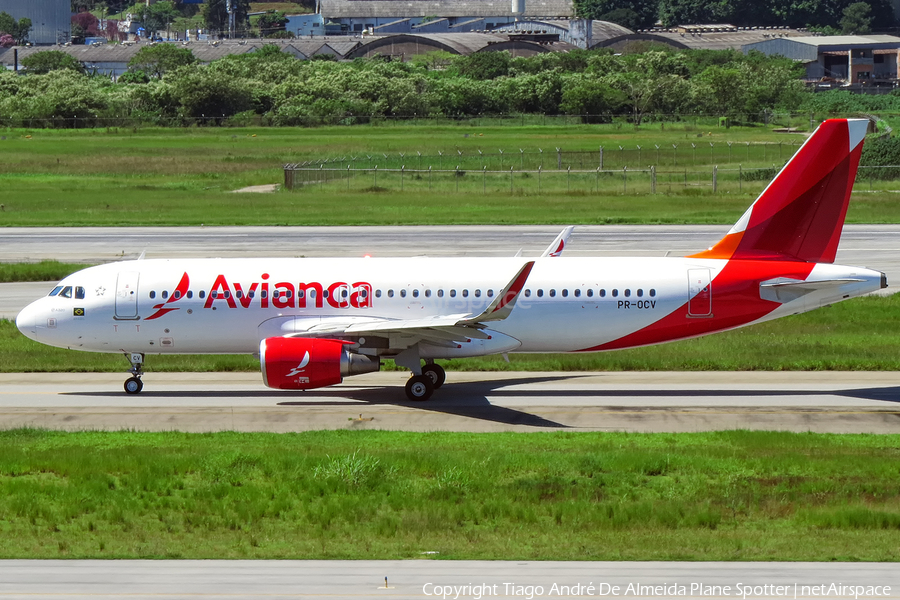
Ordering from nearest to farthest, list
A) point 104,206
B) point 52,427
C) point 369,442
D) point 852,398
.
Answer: point 369,442 → point 52,427 → point 852,398 → point 104,206

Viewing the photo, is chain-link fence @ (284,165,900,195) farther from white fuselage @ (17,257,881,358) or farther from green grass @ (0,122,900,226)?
white fuselage @ (17,257,881,358)

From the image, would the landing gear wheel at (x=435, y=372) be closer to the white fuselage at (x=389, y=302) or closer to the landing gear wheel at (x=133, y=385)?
the white fuselage at (x=389, y=302)

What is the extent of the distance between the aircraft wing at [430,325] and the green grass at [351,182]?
141ft

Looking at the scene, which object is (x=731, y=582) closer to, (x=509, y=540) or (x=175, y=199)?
(x=509, y=540)

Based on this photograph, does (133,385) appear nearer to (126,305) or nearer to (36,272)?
(126,305)

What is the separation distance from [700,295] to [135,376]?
57.6ft

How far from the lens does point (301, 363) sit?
103 feet

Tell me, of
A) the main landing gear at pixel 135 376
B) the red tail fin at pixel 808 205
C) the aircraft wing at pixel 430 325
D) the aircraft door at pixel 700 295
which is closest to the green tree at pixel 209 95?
the main landing gear at pixel 135 376

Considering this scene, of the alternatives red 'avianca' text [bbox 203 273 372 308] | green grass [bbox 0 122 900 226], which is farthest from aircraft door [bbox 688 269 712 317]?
green grass [bbox 0 122 900 226]

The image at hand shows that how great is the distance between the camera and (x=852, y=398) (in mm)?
33250

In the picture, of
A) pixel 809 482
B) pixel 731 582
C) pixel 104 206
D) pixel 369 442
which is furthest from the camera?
pixel 104 206

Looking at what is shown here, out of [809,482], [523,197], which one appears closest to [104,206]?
[523,197]

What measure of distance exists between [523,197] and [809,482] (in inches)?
2642

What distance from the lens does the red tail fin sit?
3378 centimetres
